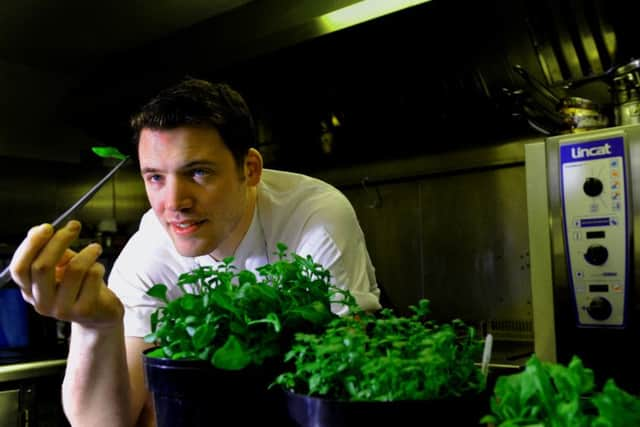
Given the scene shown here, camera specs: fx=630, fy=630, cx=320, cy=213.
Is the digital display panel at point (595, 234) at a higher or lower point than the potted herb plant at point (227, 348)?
higher

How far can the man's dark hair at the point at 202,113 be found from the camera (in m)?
1.07

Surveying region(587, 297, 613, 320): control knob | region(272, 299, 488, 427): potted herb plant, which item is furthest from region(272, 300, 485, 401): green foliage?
region(587, 297, 613, 320): control knob

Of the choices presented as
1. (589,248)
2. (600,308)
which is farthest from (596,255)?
(600,308)

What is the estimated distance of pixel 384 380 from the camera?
1.40 ft

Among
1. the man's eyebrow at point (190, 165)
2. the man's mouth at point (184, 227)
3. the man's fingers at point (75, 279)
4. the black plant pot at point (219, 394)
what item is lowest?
the black plant pot at point (219, 394)

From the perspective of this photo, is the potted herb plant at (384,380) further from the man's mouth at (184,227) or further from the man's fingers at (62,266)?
the man's mouth at (184,227)

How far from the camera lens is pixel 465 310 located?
2.64m

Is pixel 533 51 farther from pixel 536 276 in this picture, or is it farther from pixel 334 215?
pixel 334 215

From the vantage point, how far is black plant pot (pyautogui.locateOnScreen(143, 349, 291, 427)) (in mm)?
506

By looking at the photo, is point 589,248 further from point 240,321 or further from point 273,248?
point 240,321

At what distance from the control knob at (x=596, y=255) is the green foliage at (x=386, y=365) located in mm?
1353

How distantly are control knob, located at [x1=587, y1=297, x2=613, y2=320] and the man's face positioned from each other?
111 cm

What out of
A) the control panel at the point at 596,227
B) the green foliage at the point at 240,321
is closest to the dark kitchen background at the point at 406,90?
the control panel at the point at 596,227

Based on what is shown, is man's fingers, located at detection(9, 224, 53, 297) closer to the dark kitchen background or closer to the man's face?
the man's face
